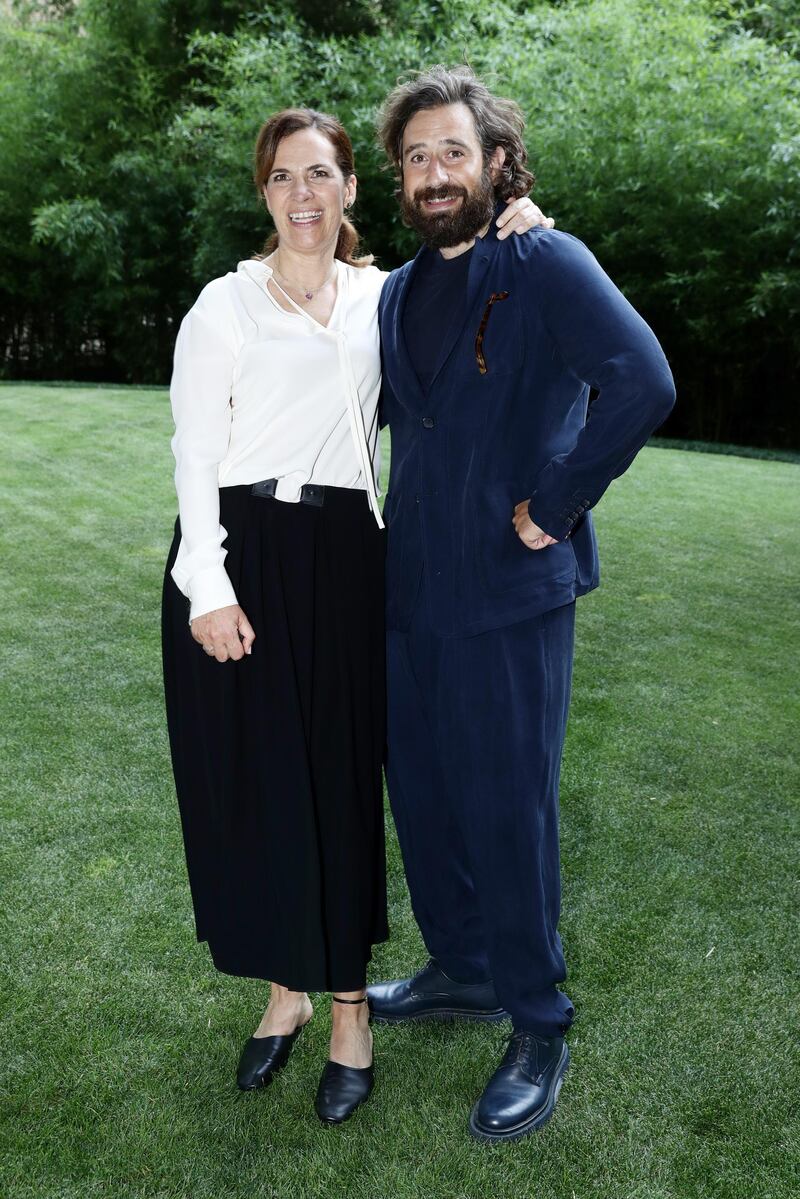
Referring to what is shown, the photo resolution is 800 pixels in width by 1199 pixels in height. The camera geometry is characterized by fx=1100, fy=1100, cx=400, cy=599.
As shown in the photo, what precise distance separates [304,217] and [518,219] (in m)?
0.29

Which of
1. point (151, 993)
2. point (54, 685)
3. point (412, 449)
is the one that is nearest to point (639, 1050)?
point (151, 993)

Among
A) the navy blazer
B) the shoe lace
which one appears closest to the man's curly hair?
the navy blazer

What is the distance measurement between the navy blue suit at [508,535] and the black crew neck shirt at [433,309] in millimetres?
20

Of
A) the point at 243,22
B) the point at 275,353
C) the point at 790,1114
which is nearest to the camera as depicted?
the point at 275,353

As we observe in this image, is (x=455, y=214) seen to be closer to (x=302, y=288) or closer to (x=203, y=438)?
(x=302, y=288)

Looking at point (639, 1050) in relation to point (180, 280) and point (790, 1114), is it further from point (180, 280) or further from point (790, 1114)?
point (180, 280)

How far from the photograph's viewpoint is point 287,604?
1.55m

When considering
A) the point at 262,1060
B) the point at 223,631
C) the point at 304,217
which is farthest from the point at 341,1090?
the point at 304,217

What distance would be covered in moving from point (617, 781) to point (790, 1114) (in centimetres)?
116

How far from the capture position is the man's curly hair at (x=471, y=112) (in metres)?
1.49

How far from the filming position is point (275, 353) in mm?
1483

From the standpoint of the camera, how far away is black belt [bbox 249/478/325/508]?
1522mm

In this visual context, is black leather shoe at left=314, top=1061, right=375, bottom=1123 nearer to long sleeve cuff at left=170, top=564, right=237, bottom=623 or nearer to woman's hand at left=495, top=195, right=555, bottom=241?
long sleeve cuff at left=170, top=564, right=237, bottom=623

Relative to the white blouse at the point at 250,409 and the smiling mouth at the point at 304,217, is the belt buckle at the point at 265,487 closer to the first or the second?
the white blouse at the point at 250,409
